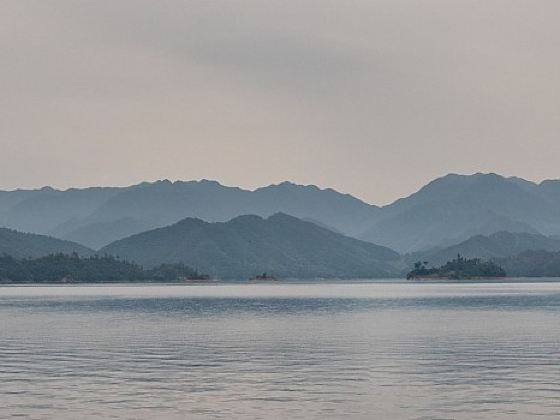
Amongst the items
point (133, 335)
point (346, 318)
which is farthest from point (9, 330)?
point (346, 318)

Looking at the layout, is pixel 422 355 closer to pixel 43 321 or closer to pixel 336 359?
pixel 336 359

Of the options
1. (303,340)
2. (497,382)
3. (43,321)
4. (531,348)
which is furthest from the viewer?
(43,321)

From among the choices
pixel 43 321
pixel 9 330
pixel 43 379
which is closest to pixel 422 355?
pixel 43 379

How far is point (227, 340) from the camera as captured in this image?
106 m

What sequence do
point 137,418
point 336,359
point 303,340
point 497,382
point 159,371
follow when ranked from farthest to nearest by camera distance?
point 303,340, point 336,359, point 159,371, point 497,382, point 137,418

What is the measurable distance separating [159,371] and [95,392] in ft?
40.4

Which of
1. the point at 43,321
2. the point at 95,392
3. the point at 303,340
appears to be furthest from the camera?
the point at 43,321

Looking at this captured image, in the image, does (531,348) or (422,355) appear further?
(531,348)

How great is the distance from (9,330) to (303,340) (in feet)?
137

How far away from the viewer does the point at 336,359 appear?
83000mm

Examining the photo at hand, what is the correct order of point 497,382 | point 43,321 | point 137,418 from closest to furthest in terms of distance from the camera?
point 137,418
point 497,382
point 43,321

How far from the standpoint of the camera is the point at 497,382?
65.9m

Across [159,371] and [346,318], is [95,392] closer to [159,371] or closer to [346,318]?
[159,371]

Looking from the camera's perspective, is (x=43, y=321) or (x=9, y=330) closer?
(x=9, y=330)
